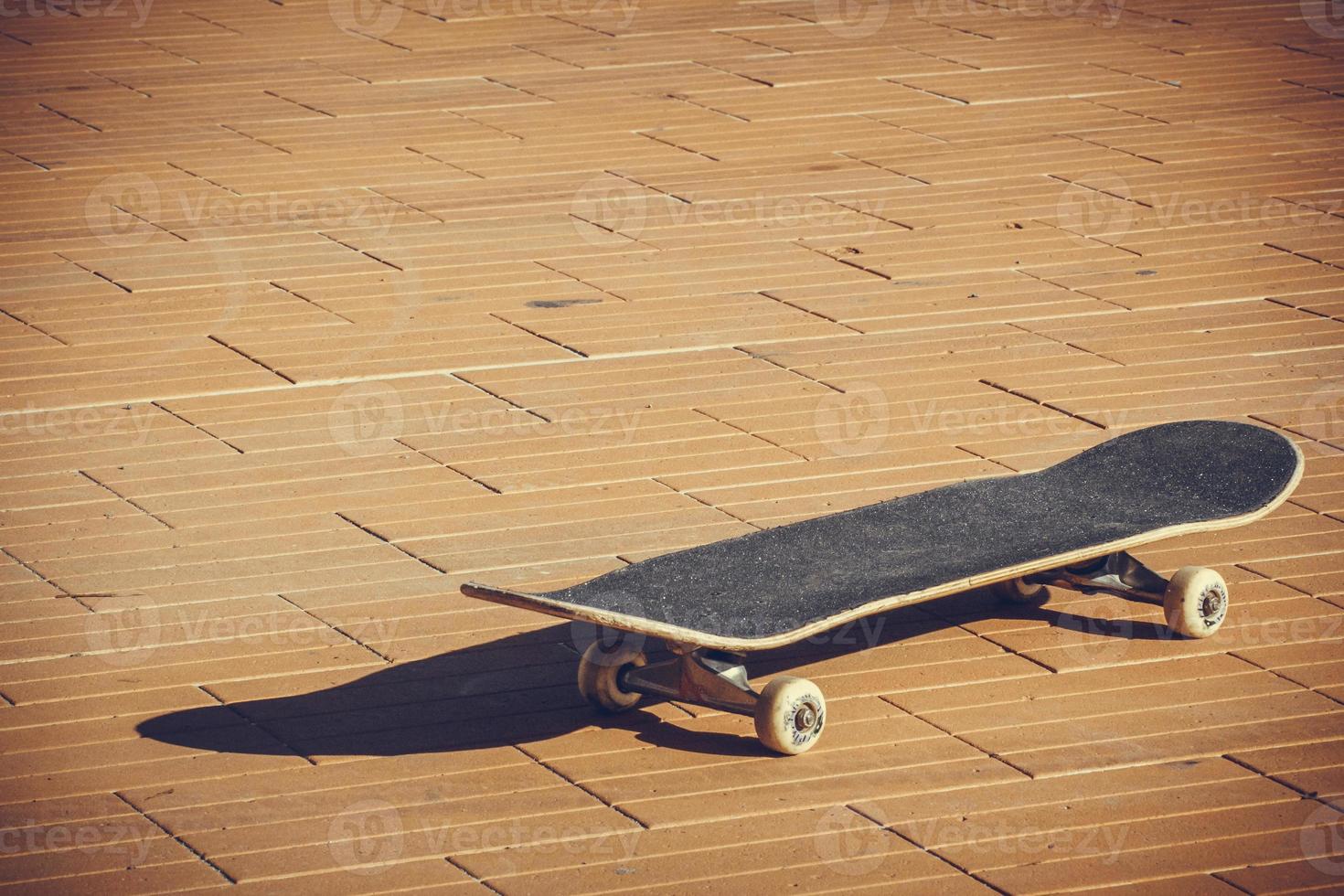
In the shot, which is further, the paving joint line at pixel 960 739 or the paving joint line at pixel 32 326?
the paving joint line at pixel 32 326

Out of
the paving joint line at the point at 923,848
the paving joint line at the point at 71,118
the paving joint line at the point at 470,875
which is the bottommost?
the paving joint line at the point at 470,875

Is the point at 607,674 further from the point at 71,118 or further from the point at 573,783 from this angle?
the point at 71,118

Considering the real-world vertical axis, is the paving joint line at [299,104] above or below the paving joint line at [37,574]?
above

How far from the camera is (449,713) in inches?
137

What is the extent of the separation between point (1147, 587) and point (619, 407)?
5.57ft

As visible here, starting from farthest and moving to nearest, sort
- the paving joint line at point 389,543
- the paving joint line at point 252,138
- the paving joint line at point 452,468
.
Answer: the paving joint line at point 252,138
the paving joint line at point 452,468
the paving joint line at point 389,543

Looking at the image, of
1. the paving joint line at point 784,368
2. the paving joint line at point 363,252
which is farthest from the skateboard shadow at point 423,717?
the paving joint line at point 363,252

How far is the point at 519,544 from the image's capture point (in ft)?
13.8

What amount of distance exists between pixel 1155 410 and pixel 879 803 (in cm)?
214

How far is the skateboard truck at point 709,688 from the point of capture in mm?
3271

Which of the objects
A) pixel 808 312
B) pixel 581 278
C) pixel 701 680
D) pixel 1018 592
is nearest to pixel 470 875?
pixel 701 680

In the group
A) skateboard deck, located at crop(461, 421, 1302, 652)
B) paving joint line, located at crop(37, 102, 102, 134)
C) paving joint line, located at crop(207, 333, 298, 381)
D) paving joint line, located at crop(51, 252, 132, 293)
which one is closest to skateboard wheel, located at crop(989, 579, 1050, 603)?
skateboard deck, located at crop(461, 421, 1302, 652)

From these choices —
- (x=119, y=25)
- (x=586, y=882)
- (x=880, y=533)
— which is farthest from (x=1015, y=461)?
(x=119, y=25)

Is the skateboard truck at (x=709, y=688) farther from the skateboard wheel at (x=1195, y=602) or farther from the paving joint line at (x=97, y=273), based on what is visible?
the paving joint line at (x=97, y=273)
